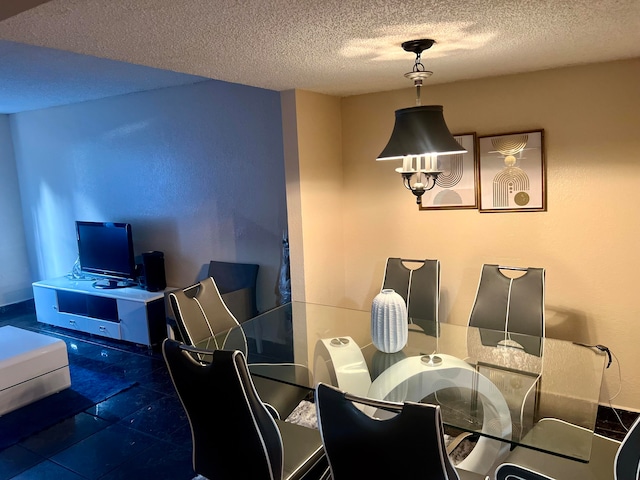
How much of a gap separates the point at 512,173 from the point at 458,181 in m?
0.36

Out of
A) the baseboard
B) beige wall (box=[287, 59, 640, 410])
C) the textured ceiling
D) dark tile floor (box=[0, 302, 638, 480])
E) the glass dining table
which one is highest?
the textured ceiling

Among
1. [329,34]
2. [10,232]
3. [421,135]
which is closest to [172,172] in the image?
[10,232]

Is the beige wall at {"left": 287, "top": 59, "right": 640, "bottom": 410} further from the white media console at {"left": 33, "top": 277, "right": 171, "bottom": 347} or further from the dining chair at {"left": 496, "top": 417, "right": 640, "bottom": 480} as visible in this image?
the white media console at {"left": 33, "top": 277, "right": 171, "bottom": 347}

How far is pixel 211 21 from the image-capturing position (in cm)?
182

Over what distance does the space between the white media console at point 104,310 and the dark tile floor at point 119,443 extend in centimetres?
65

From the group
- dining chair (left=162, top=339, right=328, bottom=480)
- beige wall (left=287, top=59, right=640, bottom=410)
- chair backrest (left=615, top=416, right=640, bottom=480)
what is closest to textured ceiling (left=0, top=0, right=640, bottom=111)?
beige wall (left=287, top=59, right=640, bottom=410)

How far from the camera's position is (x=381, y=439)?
1.44 meters

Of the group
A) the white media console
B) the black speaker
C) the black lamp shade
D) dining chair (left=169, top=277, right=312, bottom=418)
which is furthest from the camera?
the black speaker

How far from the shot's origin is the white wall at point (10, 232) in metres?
6.05

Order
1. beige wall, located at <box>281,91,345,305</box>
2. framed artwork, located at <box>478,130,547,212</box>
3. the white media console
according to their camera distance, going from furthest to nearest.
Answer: the white media console, beige wall, located at <box>281,91,345,305</box>, framed artwork, located at <box>478,130,547,212</box>

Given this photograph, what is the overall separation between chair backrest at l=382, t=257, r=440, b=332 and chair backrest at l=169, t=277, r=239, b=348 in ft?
3.69

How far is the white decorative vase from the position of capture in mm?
2396

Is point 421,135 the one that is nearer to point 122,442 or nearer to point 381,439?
point 381,439

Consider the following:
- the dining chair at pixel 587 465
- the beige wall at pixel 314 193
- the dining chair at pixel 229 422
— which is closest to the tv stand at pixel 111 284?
the beige wall at pixel 314 193
